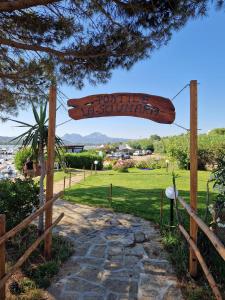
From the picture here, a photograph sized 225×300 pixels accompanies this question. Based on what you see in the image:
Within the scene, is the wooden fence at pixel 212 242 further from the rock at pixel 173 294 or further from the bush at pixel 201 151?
the bush at pixel 201 151

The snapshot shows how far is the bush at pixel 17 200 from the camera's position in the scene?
506 cm

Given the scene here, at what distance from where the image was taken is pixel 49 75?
676 cm

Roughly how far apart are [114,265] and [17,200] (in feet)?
6.97

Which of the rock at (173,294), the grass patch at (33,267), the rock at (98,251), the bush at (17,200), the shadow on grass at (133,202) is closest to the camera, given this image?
the rock at (173,294)

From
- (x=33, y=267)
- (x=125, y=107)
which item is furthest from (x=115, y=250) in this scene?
(x=125, y=107)

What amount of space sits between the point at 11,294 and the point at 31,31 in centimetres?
462

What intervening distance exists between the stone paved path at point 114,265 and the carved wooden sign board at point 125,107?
2.19m

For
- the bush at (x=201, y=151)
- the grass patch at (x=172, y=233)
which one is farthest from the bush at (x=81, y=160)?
the grass patch at (x=172, y=233)

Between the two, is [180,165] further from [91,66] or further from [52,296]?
[52,296]

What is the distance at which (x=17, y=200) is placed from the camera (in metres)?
5.15

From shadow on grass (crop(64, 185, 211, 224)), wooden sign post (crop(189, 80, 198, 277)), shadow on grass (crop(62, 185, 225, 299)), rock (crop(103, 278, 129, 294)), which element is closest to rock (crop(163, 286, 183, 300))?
shadow on grass (crop(62, 185, 225, 299))

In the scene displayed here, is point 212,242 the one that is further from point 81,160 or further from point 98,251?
point 81,160

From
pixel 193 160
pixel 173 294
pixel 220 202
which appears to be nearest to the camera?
pixel 173 294

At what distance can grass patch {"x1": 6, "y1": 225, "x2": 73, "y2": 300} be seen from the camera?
3500 mm
